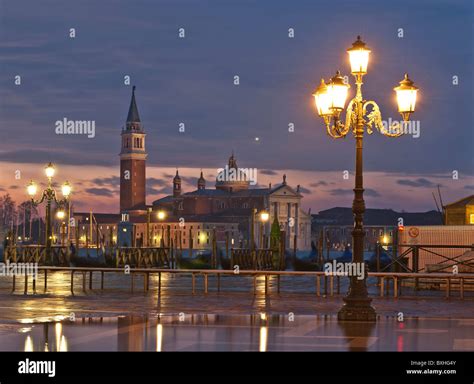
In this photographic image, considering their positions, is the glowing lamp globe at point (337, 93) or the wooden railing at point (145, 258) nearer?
the glowing lamp globe at point (337, 93)

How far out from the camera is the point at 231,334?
1605cm

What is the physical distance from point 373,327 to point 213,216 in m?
179

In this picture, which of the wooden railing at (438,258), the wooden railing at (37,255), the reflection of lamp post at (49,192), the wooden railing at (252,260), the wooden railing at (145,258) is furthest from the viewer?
the wooden railing at (252,260)

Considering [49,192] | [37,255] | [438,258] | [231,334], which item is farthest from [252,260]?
[231,334]

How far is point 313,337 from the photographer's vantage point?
15.7 m

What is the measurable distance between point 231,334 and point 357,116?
15.3 feet

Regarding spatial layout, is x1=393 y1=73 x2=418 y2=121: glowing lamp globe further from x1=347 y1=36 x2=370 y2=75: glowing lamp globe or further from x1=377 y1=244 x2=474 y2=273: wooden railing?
x1=377 y1=244 x2=474 y2=273: wooden railing

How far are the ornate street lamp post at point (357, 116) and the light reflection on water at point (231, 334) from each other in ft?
1.54

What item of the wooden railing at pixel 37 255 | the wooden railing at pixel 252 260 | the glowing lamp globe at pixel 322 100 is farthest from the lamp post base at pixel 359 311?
the wooden railing at pixel 252 260

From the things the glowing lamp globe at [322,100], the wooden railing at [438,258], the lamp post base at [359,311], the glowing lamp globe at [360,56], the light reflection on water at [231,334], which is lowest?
the light reflection on water at [231,334]

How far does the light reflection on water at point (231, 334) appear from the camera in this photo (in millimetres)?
14328

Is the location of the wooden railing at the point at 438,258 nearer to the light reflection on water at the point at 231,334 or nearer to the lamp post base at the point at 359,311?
the lamp post base at the point at 359,311

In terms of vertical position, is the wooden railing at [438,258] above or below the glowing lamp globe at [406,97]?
below
